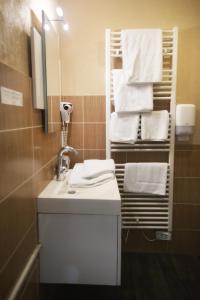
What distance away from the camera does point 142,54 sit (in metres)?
1.86

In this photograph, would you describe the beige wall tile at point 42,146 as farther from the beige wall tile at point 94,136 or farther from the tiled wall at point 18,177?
the beige wall tile at point 94,136

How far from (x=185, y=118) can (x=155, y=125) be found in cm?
25

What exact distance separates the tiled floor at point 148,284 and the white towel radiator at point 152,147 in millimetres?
293

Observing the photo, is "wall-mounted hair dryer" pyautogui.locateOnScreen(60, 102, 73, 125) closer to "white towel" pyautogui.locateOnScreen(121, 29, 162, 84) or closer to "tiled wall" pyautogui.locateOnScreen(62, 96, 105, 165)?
"tiled wall" pyautogui.locateOnScreen(62, 96, 105, 165)

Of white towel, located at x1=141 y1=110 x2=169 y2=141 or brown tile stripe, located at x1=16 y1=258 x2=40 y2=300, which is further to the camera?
white towel, located at x1=141 y1=110 x2=169 y2=141

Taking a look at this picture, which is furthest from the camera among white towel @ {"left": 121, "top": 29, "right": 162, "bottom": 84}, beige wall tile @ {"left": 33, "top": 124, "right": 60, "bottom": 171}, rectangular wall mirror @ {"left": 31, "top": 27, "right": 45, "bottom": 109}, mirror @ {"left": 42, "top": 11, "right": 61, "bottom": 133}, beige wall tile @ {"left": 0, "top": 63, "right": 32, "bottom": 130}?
white towel @ {"left": 121, "top": 29, "right": 162, "bottom": 84}

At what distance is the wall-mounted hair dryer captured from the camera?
1987mm

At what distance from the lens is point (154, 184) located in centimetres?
201

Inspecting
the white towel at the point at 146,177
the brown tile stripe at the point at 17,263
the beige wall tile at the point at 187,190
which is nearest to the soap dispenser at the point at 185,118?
the white towel at the point at 146,177

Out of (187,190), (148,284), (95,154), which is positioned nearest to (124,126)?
(95,154)

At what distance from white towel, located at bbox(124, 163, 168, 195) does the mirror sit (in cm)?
77

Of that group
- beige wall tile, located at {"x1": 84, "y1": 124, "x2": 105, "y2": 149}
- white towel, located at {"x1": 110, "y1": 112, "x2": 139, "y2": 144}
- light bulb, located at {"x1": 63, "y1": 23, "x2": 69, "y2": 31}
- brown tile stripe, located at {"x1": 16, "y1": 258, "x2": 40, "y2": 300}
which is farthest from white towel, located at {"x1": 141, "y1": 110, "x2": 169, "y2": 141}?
brown tile stripe, located at {"x1": 16, "y1": 258, "x2": 40, "y2": 300}

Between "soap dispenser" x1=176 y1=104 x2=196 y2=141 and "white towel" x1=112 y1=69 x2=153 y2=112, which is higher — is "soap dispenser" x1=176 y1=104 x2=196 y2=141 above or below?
below

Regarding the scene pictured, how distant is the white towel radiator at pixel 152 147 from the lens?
1937 millimetres
